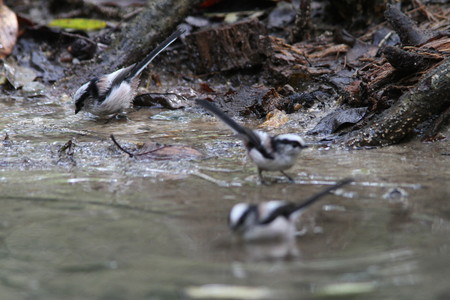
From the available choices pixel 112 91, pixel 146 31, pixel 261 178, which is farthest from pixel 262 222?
pixel 146 31

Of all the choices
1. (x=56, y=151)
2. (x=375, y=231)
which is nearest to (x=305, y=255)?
(x=375, y=231)

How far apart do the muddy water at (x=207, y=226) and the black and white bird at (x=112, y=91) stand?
4.35 ft

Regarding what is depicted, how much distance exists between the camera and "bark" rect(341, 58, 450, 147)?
5098 millimetres

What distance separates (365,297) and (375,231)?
815 millimetres

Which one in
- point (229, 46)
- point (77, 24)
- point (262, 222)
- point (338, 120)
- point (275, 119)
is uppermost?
point (262, 222)

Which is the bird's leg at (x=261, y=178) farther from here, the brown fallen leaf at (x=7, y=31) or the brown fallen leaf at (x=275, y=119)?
the brown fallen leaf at (x=7, y=31)

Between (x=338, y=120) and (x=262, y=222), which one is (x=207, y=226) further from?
(x=338, y=120)

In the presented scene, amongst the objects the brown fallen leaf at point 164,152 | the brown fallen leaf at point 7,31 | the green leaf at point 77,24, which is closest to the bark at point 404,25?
the brown fallen leaf at point 164,152

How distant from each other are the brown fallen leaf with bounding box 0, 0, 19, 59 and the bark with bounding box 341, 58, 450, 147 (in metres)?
5.48

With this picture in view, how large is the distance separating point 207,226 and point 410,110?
8.05 feet

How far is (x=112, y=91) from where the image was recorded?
7047 mm

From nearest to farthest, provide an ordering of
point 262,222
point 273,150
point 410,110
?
point 262,222, point 273,150, point 410,110

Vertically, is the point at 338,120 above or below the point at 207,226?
below

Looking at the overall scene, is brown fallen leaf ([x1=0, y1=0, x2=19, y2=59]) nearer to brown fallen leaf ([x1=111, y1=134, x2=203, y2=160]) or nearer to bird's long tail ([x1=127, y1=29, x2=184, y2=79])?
bird's long tail ([x1=127, y1=29, x2=184, y2=79])
